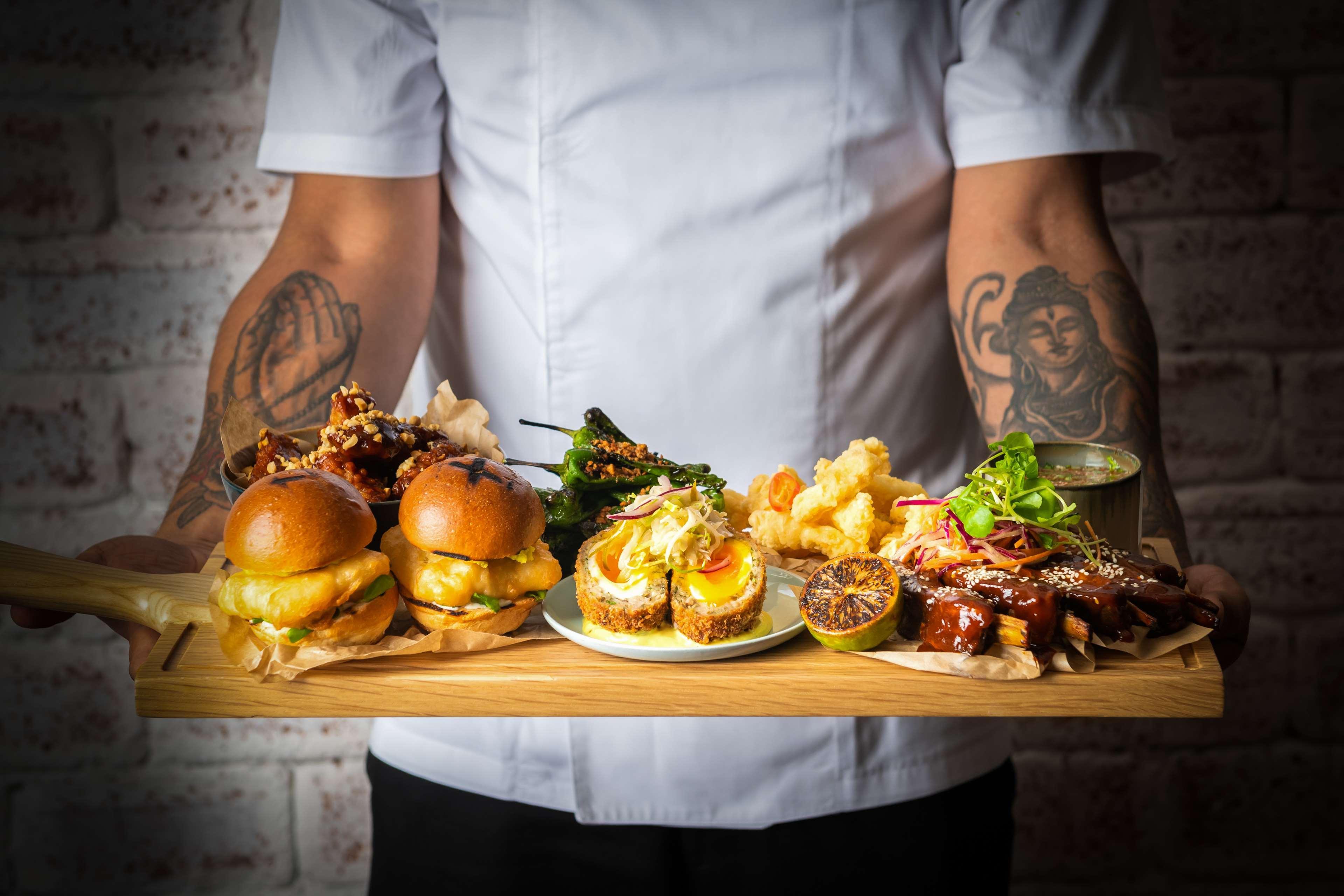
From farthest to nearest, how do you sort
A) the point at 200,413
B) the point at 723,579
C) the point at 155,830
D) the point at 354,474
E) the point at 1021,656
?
1. the point at 155,830
2. the point at 200,413
3. the point at 354,474
4. the point at 723,579
5. the point at 1021,656

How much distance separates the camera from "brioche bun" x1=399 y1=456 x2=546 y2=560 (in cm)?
119

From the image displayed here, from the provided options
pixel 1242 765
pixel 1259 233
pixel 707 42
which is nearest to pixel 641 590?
pixel 707 42

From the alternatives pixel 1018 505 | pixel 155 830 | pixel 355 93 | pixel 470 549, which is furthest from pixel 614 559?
pixel 155 830

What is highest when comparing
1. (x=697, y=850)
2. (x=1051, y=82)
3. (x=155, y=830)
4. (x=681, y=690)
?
(x=1051, y=82)

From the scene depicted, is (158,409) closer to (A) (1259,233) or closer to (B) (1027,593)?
(B) (1027,593)

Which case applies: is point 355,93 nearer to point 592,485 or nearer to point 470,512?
point 592,485

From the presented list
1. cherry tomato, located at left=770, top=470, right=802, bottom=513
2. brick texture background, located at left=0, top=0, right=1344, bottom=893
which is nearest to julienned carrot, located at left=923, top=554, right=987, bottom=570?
cherry tomato, located at left=770, top=470, right=802, bottom=513

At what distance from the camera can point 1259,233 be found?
244 centimetres

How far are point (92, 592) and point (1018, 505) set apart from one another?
1.23 metres

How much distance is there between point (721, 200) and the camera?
76.6 inches

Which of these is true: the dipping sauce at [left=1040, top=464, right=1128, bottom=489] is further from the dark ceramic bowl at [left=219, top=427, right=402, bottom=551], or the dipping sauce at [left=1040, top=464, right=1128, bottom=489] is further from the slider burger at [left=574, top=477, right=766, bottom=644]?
the dark ceramic bowl at [left=219, top=427, right=402, bottom=551]

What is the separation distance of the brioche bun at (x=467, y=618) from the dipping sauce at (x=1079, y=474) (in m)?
0.75

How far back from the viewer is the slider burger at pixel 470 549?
120 centimetres

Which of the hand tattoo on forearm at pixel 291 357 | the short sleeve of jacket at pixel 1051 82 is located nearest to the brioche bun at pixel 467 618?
the hand tattoo on forearm at pixel 291 357
